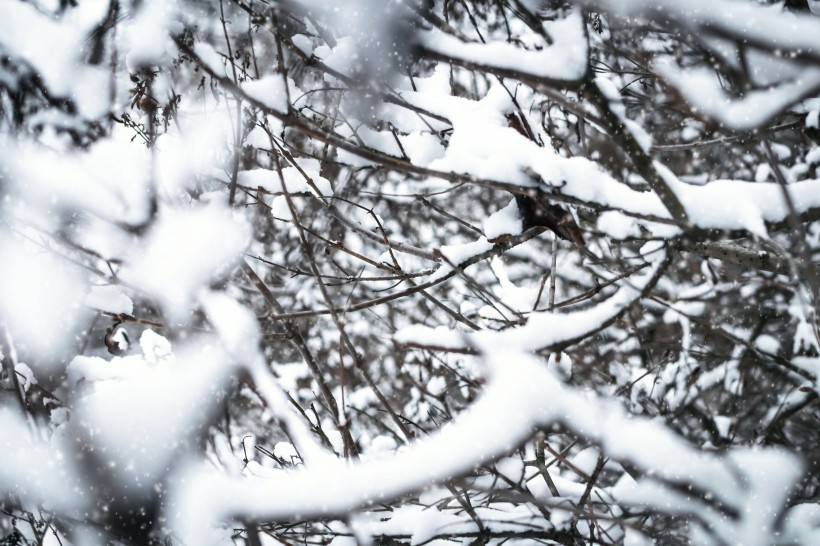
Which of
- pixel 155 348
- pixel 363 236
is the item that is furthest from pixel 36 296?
pixel 363 236

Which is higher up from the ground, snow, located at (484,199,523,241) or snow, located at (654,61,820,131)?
snow, located at (654,61,820,131)

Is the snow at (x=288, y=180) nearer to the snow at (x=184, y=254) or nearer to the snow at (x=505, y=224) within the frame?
the snow at (x=184, y=254)

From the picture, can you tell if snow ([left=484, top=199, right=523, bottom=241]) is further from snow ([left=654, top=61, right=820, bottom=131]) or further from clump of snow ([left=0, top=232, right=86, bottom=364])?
clump of snow ([left=0, top=232, right=86, bottom=364])

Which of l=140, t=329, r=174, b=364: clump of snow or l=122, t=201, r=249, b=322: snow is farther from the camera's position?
l=140, t=329, r=174, b=364: clump of snow

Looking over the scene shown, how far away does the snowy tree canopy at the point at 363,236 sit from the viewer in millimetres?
1228

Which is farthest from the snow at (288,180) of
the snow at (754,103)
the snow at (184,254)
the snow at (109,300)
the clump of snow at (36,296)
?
the snow at (754,103)

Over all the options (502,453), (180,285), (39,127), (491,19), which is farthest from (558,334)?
(39,127)

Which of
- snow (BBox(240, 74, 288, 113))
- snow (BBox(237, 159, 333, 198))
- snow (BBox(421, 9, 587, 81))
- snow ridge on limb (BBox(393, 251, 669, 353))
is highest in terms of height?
snow (BBox(237, 159, 333, 198))

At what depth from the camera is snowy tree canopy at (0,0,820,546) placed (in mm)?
1228

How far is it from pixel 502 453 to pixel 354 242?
11.4 ft

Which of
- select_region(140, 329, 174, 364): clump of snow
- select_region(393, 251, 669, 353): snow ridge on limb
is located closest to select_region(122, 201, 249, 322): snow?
select_region(140, 329, 174, 364): clump of snow

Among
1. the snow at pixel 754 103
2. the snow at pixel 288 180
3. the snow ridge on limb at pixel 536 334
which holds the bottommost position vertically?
the snow ridge on limb at pixel 536 334

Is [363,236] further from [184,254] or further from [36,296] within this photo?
[36,296]

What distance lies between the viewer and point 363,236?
6.86 feet
